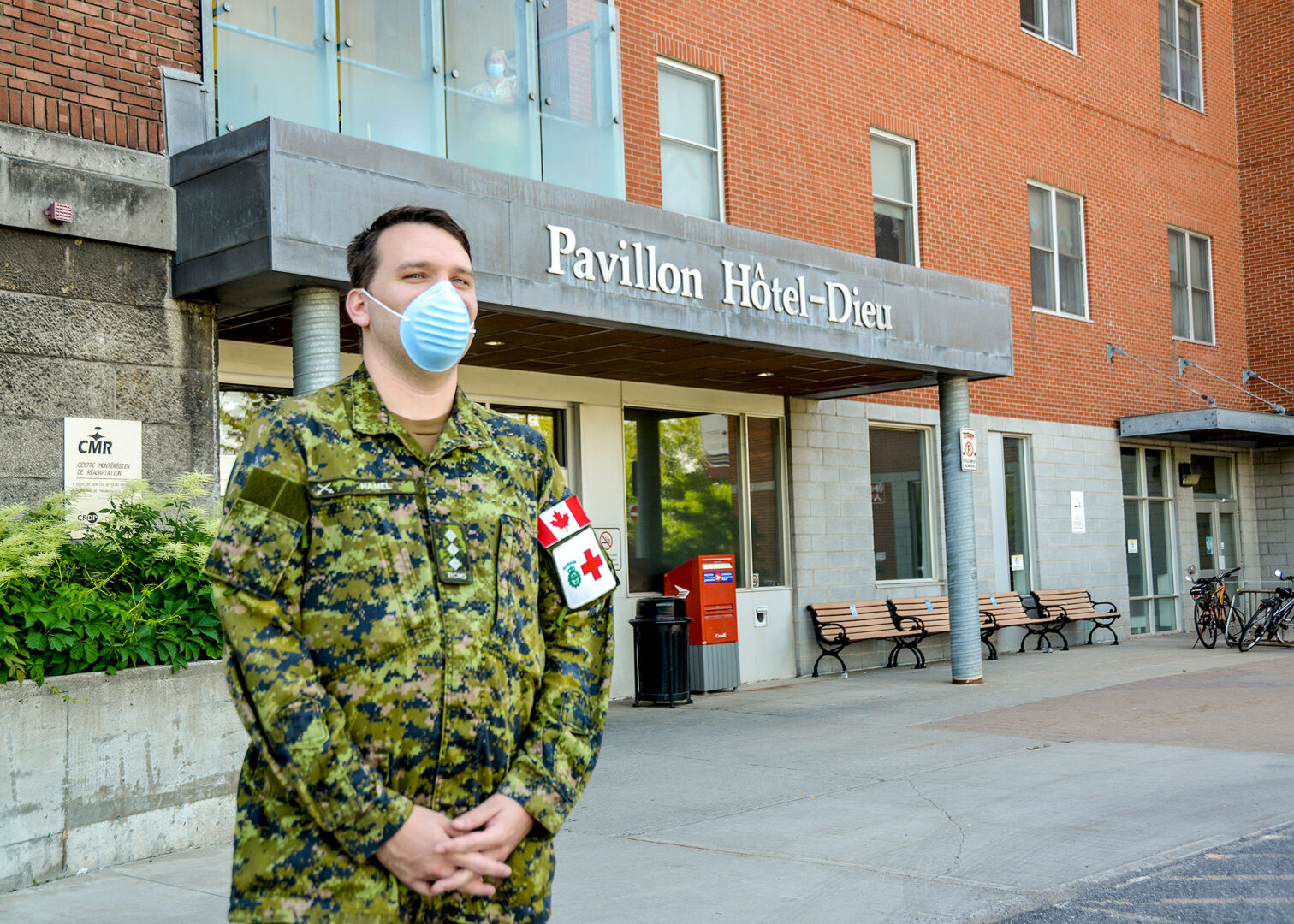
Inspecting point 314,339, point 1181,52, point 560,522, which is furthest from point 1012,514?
point 560,522

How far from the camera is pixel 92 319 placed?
26.2 ft

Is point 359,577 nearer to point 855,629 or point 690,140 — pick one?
point 690,140

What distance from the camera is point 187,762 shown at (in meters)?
6.71

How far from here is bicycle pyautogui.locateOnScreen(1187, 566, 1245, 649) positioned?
18.4 meters

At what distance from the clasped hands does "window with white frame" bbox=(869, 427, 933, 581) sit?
46.6 ft

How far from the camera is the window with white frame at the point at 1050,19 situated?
19125mm

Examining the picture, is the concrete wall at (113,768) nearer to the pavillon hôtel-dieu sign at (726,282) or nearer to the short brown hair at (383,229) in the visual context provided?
the pavillon hôtel-dieu sign at (726,282)

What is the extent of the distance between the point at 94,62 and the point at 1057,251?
14.6 metres

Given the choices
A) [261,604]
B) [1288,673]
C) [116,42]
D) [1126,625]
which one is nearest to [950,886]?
[261,604]

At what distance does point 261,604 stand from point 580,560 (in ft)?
2.18

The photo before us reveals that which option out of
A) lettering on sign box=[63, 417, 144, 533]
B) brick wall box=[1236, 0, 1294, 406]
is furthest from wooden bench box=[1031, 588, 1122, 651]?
lettering on sign box=[63, 417, 144, 533]

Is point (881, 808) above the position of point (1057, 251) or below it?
below

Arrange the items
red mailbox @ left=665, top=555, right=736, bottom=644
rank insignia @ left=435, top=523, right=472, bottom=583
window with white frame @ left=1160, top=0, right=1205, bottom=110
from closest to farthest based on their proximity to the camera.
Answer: rank insignia @ left=435, top=523, right=472, bottom=583 < red mailbox @ left=665, top=555, right=736, bottom=644 < window with white frame @ left=1160, top=0, right=1205, bottom=110

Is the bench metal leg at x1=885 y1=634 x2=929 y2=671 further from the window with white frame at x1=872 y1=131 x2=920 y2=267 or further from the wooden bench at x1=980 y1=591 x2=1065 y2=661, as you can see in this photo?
the window with white frame at x1=872 y1=131 x2=920 y2=267
